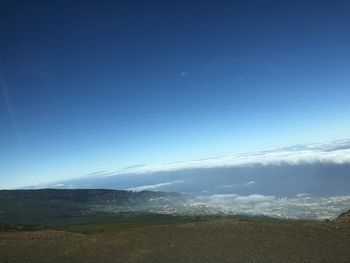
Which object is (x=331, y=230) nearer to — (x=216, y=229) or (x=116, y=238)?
(x=216, y=229)

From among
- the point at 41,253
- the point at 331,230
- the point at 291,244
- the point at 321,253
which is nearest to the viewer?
the point at 321,253

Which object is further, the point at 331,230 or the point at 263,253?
the point at 331,230

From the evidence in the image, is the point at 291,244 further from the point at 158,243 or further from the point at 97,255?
the point at 97,255

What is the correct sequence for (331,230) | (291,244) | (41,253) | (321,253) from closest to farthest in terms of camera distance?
(321,253)
(291,244)
(331,230)
(41,253)

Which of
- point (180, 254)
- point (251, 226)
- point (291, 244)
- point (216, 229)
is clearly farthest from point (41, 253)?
point (291, 244)

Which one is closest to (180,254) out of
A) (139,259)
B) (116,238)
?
(139,259)

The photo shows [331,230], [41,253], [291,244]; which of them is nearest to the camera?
[291,244]
